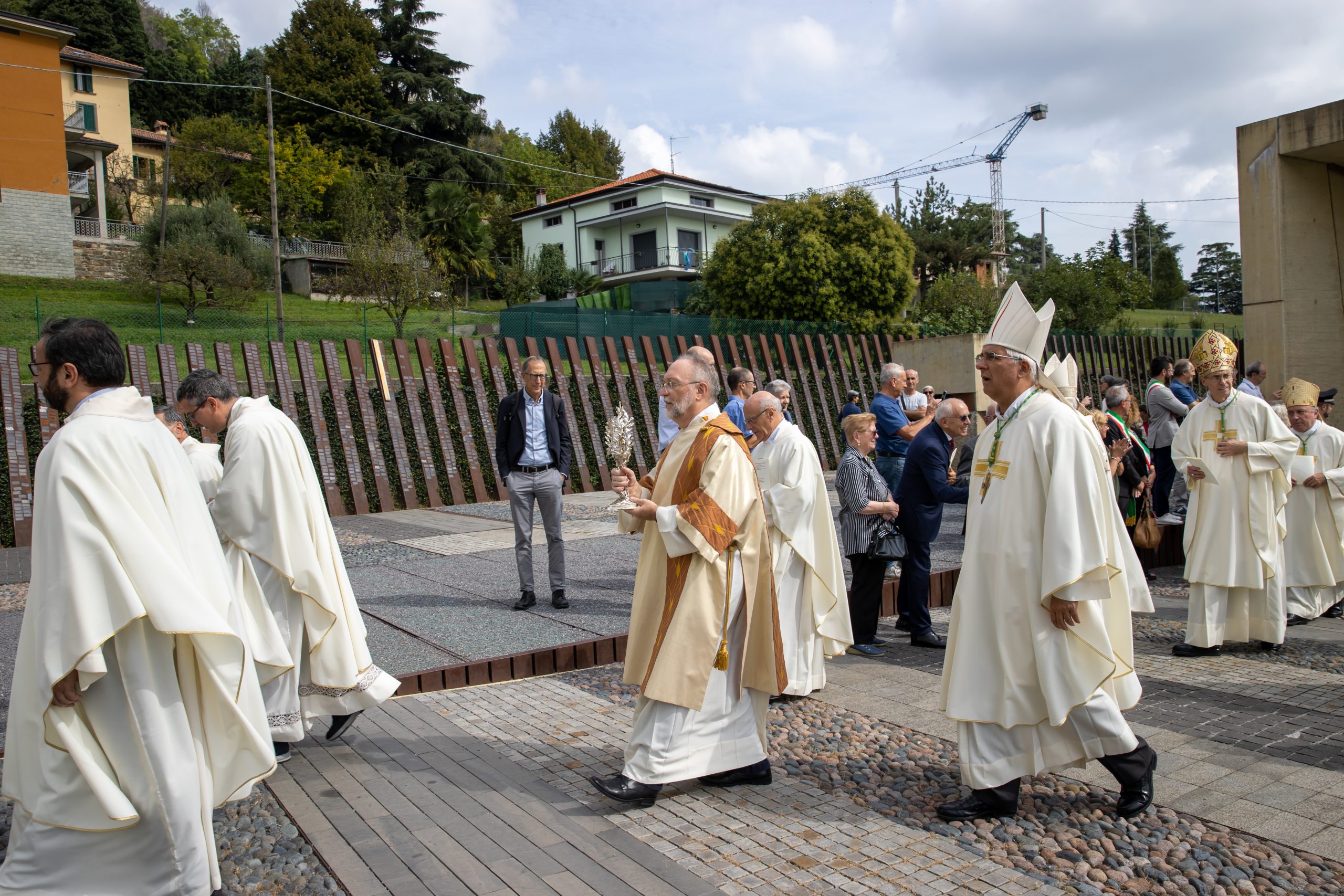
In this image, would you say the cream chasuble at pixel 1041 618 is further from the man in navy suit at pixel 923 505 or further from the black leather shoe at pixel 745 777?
the man in navy suit at pixel 923 505

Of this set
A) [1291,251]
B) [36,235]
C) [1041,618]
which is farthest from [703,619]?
[36,235]

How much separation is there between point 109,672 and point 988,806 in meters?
3.16

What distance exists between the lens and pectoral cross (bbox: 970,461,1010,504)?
383 cm

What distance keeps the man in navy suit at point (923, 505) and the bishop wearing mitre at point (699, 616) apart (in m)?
2.67

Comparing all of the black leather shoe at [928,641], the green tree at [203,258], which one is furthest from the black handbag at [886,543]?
the green tree at [203,258]

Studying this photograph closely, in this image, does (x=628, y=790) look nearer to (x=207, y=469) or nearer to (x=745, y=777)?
(x=745, y=777)

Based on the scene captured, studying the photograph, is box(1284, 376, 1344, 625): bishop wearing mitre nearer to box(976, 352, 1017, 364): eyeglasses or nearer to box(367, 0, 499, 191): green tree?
box(976, 352, 1017, 364): eyeglasses

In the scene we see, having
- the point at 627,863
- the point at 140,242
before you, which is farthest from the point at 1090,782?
the point at 140,242

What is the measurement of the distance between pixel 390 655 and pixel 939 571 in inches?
185

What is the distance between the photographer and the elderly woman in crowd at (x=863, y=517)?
6.23 meters

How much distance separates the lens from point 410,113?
52.8 metres

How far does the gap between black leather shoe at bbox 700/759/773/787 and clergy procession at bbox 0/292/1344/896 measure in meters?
0.02

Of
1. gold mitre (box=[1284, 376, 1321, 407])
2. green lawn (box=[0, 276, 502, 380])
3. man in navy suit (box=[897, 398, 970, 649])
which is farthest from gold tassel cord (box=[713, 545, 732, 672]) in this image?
green lawn (box=[0, 276, 502, 380])

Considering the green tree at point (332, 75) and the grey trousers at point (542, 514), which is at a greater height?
the green tree at point (332, 75)
